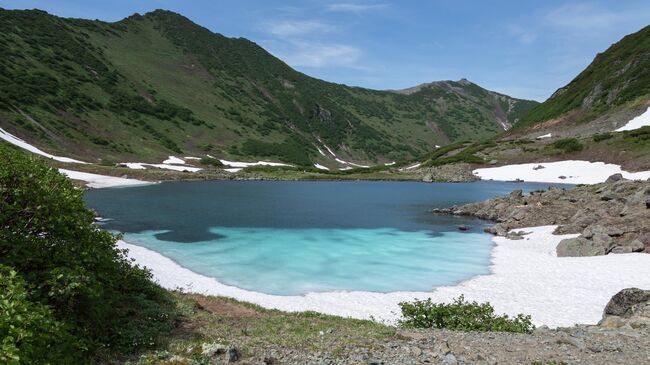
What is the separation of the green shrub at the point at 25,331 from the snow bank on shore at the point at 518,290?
604 inches

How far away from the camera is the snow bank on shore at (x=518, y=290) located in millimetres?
24250

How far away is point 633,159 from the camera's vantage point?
119688 millimetres

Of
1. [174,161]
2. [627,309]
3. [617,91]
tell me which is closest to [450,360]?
[627,309]

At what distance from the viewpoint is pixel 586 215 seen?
153 feet

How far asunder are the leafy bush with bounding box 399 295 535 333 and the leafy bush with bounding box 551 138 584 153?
148707 mm

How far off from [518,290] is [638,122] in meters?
159

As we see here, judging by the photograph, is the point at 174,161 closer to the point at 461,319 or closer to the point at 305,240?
the point at 305,240

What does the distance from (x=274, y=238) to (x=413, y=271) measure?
1878cm

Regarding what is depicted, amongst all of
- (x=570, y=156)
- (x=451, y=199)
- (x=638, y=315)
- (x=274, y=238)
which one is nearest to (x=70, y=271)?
(x=638, y=315)

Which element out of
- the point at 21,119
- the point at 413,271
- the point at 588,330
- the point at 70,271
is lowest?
the point at 413,271

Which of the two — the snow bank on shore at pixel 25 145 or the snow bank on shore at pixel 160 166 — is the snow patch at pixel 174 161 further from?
the snow bank on shore at pixel 25 145

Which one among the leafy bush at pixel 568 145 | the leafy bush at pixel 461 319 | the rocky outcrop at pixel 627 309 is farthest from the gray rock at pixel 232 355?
the leafy bush at pixel 568 145

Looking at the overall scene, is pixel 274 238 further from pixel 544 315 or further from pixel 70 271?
pixel 70 271

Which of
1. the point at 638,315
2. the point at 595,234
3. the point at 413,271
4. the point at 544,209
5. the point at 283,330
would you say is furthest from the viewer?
the point at 544,209
